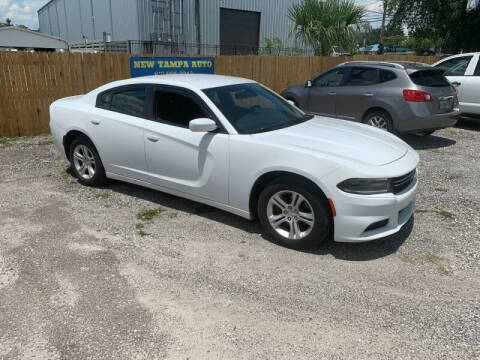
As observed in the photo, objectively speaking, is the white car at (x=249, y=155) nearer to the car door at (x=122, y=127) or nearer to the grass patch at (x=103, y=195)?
the car door at (x=122, y=127)

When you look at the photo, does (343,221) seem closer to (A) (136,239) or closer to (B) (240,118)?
(B) (240,118)

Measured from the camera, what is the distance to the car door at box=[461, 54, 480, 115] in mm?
9422

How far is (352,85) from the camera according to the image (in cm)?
850

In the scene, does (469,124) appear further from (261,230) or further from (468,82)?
(261,230)

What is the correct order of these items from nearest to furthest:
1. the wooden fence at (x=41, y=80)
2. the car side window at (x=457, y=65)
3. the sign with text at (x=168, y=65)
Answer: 1. the wooden fence at (x=41, y=80)
2. the car side window at (x=457, y=65)
3. the sign with text at (x=168, y=65)

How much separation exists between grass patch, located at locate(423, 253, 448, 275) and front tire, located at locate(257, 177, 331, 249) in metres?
1.02

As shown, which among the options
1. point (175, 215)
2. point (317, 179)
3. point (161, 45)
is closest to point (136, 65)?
point (175, 215)

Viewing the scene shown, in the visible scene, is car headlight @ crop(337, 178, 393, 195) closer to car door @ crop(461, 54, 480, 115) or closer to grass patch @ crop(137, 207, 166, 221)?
grass patch @ crop(137, 207, 166, 221)

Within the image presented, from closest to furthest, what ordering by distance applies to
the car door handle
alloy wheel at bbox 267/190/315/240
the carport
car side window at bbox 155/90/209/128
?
alloy wheel at bbox 267/190/315/240, car side window at bbox 155/90/209/128, the car door handle, the carport

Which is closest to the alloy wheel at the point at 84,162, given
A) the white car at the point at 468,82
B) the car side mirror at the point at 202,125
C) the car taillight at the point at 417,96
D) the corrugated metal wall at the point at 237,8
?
the car side mirror at the point at 202,125

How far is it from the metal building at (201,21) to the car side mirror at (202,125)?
59.6ft

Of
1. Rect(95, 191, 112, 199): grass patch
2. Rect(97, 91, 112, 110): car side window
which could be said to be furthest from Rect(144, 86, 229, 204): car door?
Rect(95, 191, 112, 199): grass patch

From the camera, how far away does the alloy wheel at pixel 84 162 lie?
17.9 feet

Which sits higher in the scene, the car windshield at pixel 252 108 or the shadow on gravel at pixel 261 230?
the car windshield at pixel 252 108
